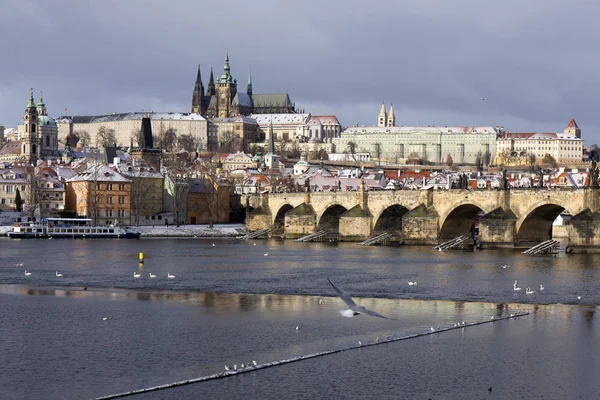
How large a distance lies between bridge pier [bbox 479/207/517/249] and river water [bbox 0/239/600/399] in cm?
1176

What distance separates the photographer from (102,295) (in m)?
37.3

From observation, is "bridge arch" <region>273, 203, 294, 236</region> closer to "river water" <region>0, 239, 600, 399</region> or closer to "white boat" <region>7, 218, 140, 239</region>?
"white boat" <region>7, 218, 140, 239</region>

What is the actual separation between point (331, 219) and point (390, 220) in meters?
7.50

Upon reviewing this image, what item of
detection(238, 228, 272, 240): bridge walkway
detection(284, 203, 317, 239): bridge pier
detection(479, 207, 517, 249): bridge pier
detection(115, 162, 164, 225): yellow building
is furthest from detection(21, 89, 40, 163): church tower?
detection(479, 207, 517, 249): bridge pier

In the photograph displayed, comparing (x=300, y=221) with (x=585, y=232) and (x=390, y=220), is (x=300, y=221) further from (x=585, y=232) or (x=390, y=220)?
(x=585, y=232)

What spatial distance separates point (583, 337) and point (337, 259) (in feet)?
91.1

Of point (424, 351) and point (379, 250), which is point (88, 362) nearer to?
point (424, 351)

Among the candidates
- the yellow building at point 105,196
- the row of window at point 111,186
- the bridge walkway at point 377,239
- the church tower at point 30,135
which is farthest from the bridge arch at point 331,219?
the church tower at point 30,135

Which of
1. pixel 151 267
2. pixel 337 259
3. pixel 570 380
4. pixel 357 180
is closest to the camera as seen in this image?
pixel 570 380

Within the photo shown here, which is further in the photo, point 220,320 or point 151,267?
point 151,267

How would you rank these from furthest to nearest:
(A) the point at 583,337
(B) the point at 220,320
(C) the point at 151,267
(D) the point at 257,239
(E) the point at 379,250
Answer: (D) the point at 257,239 < (E) the point at 379,250 < (C) the point at 151,267 < (B) the point at 220,320 < (A) the point at 583,337

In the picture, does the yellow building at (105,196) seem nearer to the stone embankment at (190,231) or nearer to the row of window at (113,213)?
the row of window at (113,213)

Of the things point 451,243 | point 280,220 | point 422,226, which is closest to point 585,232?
point 451,243

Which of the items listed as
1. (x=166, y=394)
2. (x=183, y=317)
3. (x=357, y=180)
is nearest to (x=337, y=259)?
(x=183, y=317)
